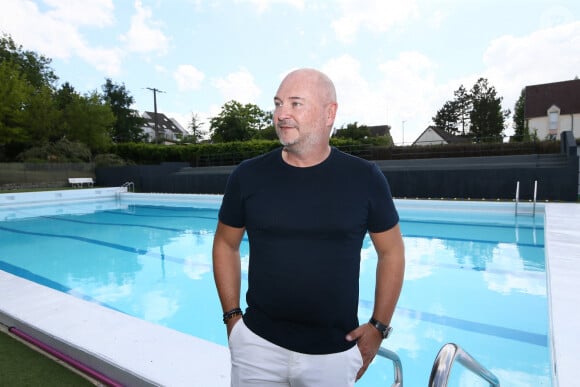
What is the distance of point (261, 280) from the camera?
50.4 inches

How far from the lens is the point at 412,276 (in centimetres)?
628

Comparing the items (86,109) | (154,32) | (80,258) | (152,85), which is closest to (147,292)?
(80,258)

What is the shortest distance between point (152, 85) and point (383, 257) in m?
39.8

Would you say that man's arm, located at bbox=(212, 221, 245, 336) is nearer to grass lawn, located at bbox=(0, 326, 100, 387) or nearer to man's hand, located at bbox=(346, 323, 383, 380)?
man's hand, located at bbox=(346, 323, 383, 380)

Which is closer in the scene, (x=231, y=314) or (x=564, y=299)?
(x=231, y=314)

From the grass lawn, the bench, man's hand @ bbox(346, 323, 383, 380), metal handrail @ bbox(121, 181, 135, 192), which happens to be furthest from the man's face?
the bench

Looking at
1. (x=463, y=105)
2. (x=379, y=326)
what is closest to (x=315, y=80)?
(x=379, y=326)

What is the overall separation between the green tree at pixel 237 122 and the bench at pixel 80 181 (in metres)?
20.1

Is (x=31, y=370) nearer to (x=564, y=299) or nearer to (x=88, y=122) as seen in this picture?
(x=564, y=299)

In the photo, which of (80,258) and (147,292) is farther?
(80,258)

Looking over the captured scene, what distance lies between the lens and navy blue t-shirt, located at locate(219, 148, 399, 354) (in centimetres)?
119

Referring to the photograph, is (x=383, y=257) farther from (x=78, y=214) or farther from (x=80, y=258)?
(x=78, y=214)

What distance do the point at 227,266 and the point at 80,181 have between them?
26.3 metres

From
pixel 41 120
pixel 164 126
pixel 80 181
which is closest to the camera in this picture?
pixel 80 181
